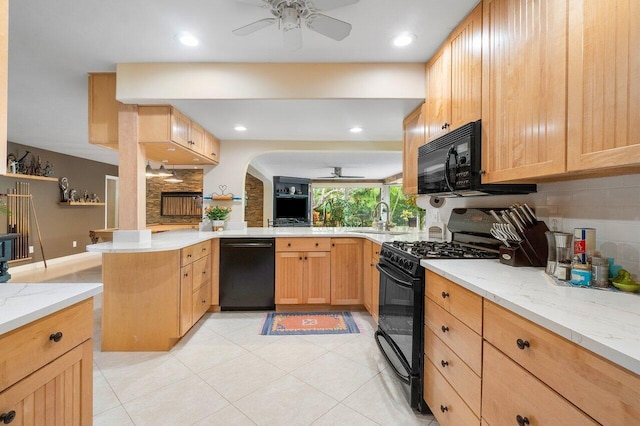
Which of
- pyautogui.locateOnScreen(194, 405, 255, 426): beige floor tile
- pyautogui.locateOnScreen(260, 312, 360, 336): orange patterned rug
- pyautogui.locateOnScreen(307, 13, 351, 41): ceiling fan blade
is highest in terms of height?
pyautogui.locateOnScreen(307, 13, 351, 41): ceiling fan blade

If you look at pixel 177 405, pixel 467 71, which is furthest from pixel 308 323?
pixel 467 71

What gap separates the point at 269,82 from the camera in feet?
7.68

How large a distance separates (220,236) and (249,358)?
1.40m

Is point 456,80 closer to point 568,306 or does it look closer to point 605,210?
point 605,210

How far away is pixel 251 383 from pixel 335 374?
1.87ft

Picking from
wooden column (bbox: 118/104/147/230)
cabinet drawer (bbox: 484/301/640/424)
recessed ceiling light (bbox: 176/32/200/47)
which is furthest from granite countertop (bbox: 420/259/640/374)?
wooden column (bbox: 118/104/147/230)

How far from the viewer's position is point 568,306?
2.85 feet

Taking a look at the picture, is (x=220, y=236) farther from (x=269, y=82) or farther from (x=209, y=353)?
(x=269, y=82)

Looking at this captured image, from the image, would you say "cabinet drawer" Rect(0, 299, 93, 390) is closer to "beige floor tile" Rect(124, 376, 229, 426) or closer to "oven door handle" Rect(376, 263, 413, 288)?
"beige floor tile" Rect(124, 376, 229, 426)

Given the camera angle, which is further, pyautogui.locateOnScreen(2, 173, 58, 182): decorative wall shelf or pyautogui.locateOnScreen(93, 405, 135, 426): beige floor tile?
pyautogui.locateOnScreen(2, 173, 58, 182): decorative wall shelf

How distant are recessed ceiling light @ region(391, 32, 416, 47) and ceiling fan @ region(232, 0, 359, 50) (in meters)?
0.52

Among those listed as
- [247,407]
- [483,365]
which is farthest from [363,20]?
[247,407]

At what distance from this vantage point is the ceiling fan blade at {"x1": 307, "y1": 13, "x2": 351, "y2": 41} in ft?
5.18

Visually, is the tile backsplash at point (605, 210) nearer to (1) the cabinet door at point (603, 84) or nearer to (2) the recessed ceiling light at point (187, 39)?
(1) the cabinet door at point (603, 84)
